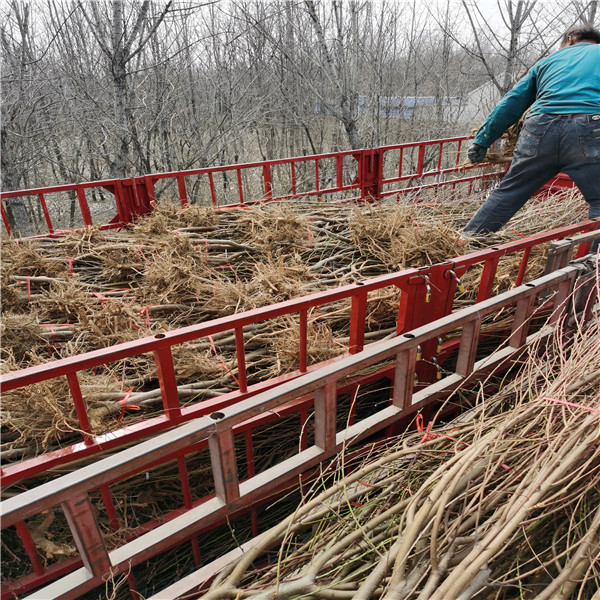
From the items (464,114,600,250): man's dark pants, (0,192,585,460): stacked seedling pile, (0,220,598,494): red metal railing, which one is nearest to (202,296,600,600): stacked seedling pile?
(0,220,598,494): red metal railing

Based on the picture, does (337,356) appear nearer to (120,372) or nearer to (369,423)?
(369,423)

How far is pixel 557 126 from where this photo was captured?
363 centimetres

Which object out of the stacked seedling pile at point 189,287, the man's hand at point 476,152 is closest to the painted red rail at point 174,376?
the stacked seedling pile at point 189,287

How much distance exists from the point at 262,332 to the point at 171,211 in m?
2.22

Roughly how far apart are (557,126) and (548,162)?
0.30 meters

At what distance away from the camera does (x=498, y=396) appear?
6.75 ft

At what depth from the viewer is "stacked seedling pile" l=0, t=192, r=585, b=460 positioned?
7.61 feet

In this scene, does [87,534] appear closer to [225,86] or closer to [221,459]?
[221,459]

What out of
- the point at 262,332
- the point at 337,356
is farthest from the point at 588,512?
the point at 262,332

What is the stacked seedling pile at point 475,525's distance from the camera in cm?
127

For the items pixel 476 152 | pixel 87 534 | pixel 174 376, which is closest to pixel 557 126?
pixel 476 152

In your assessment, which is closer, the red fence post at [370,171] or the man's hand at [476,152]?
the man's hand at [476,152]

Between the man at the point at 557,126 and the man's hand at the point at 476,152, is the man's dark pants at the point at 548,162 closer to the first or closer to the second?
the man at the point at 557,126

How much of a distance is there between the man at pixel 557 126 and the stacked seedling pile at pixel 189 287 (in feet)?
1.49
